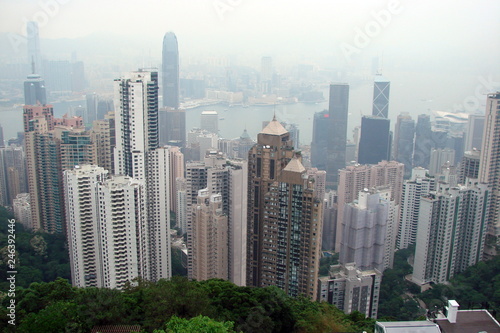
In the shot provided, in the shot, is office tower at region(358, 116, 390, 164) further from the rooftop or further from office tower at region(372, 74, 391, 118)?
the rooftop

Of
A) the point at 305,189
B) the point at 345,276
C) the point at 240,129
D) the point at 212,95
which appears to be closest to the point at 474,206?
the point at 345,276

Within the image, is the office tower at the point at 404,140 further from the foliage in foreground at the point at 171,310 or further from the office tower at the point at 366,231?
the foliage in foreground at the point at 171,310

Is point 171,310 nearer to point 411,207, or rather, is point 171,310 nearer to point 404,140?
point 411,207

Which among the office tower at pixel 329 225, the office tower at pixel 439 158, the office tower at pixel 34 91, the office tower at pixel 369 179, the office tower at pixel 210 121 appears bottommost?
→ the office tower at pixel 329 225

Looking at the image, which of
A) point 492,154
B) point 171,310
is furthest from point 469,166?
point 171,310

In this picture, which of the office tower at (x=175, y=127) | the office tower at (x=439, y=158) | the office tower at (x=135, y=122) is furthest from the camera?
the office tower at (x=175, y=127)

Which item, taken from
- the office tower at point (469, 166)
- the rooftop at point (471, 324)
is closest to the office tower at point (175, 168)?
the office tower at point (469, 166)

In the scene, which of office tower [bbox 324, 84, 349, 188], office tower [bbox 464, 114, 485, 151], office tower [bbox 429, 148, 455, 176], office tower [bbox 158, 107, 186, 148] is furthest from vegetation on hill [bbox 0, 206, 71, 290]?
office tower [bbox 464, 114, 485, 151]
